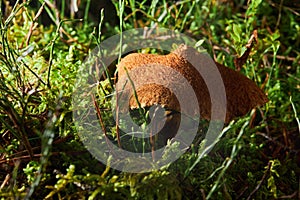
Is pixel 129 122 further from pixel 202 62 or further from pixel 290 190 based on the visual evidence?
pixel 290 190

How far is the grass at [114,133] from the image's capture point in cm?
65

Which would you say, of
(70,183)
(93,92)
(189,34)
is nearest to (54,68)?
(93,92)

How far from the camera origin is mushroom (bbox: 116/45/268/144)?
27.0 inches

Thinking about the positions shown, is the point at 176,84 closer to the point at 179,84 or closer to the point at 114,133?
the point at 179,84

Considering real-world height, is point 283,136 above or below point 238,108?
below

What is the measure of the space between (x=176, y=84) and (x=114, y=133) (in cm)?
15

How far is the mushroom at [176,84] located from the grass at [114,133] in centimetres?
6

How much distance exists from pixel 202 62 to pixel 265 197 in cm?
26

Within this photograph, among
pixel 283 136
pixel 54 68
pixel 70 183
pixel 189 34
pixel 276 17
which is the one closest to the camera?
pixel 70 183

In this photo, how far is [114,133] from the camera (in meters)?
0.77

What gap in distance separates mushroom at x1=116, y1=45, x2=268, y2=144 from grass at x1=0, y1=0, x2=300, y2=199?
6 cm

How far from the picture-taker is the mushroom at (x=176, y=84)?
0.69 metres

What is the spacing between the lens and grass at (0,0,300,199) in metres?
0.65

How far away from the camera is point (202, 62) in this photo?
0.77 meters
